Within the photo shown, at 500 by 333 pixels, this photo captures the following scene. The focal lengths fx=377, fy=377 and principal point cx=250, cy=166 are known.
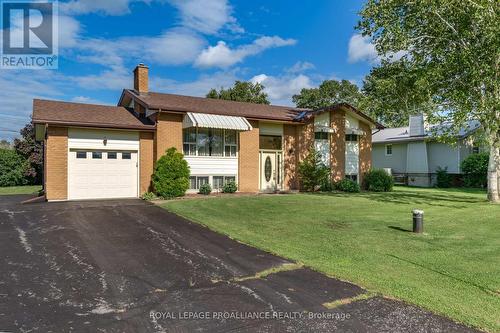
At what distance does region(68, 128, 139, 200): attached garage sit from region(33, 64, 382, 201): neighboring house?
4 centimetres

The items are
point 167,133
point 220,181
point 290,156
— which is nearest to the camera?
point 167,133

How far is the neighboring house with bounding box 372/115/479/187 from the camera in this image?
1154 inches

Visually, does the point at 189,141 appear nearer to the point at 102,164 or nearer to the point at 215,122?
the point at 215,122

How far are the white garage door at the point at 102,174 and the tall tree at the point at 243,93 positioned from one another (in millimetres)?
22667

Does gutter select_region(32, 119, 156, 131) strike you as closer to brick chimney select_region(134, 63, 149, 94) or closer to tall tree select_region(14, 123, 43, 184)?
brick chimney select_region(134, 63, 149, 94)

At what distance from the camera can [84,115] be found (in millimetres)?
16953

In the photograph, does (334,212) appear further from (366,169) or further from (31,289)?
(366,169)

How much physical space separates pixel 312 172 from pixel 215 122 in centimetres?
656

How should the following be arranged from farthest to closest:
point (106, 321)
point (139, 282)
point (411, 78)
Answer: point (411, 78), point (139, 282), point (106, 321)

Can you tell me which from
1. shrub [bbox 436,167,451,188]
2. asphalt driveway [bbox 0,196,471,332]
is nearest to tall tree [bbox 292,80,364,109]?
shrub [bbox 436,167,451,188]

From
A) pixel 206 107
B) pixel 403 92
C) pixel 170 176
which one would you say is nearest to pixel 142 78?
pixel 206 107

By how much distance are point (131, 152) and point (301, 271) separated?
12948mm

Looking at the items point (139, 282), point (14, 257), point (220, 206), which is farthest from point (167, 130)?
point (139, 282)

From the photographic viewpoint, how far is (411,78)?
19.9 metres
